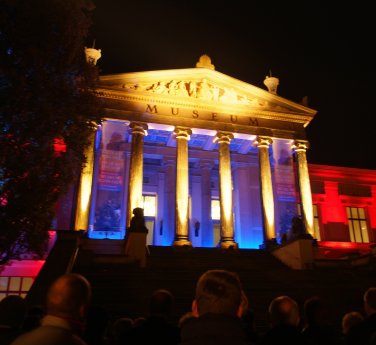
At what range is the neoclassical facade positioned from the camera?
20938 millimetres

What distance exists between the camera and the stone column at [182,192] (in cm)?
2077

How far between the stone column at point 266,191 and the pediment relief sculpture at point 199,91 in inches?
97.9

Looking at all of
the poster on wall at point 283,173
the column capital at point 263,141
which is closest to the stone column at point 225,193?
the column capital at point 263,141

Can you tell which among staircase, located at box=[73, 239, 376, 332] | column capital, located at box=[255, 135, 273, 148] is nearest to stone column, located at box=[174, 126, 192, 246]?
staircase, located at box=[73, 239, 376, 332]

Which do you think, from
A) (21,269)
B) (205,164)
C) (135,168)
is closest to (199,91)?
(205,164)

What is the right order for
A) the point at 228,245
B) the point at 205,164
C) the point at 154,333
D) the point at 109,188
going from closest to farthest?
the point at 154,333 → the point at 109,188 → the point at 228,245 → the point at 205,164

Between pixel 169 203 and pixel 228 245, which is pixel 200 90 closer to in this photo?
pixel 169 203

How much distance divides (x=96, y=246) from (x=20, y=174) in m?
9.43

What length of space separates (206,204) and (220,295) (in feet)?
76.7

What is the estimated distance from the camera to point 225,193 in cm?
2245

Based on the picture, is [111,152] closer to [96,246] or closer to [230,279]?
[96,246]

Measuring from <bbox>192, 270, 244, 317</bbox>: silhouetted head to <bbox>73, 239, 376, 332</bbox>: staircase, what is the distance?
25.4 ft

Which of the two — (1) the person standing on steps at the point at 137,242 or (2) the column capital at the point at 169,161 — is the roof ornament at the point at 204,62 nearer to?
(2) the column capital at the point at 169,161

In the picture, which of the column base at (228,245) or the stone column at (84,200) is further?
the column base at (228,245)
